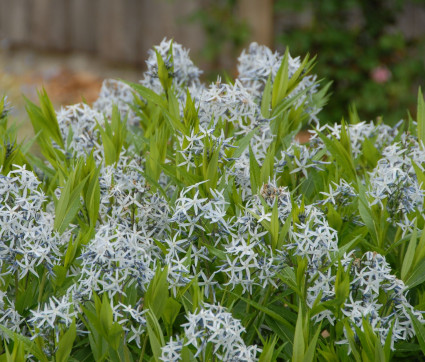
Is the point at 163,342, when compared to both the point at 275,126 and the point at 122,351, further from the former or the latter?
the point at 275,126

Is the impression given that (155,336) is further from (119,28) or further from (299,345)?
(119,28)

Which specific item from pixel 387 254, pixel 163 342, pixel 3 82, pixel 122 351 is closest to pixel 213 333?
pixel 163 342

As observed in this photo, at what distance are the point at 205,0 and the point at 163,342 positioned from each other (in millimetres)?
12176

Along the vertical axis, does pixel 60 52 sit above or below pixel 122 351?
above

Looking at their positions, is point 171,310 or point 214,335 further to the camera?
point 171,310

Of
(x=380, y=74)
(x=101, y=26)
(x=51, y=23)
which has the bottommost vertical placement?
(x=380, y=74)

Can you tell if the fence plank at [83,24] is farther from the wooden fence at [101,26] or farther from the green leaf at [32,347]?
the green leaf at [32,347]

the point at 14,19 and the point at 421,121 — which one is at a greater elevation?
the point at 14,19

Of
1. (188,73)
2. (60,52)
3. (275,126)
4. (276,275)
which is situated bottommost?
(276,275)

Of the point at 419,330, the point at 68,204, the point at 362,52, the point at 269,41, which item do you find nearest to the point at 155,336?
the point at 68,204

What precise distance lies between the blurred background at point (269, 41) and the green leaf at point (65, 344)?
681 cm

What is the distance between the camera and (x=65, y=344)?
1.87 metres

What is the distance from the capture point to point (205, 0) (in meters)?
13.4

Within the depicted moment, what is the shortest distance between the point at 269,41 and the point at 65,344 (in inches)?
403
